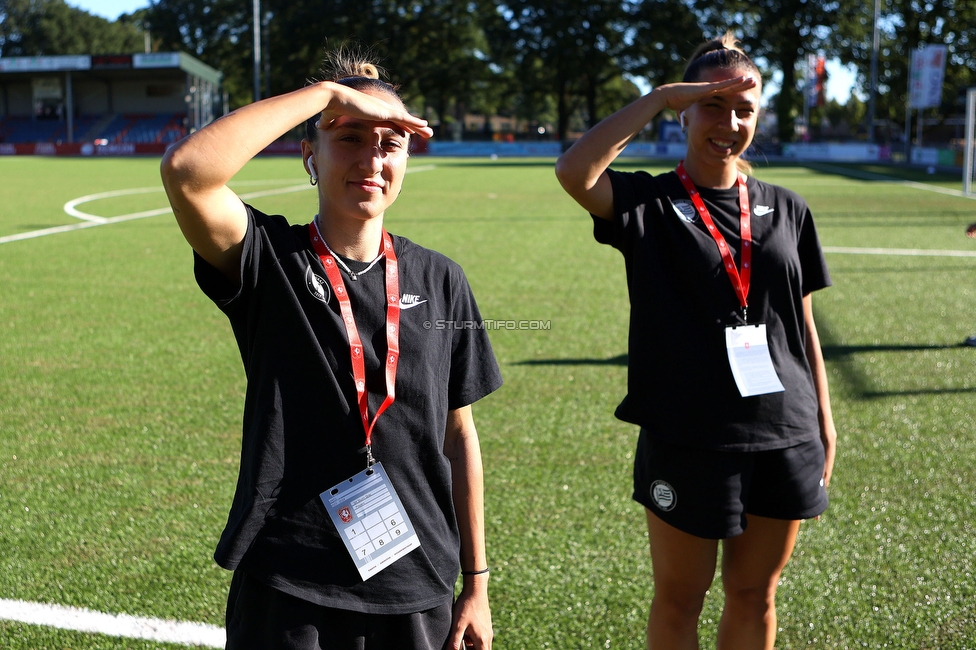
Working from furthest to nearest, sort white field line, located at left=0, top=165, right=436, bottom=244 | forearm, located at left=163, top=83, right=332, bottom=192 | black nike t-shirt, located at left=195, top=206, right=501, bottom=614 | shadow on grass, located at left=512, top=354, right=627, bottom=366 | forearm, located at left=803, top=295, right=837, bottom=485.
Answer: white field line, located at left=0, top=165, right=436, bottom=244 < shadow on grass, located at left=512, top=354, right=627, bottom=366 < forearm, located at left=803, top=295, right=837, bottom=485 < black nike t-shirt, located at left=195, top=206, right=501, bottom=614 < forearm, located at left=163, top=83, right=332, bottom=192

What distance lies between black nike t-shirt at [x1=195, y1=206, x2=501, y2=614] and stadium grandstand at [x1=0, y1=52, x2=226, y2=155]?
6291 centimetres

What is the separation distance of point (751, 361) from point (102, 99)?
72.1 meters

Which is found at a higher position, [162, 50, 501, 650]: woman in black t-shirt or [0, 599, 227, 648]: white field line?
[162, 50, 501, 650]: woman in black t-shirt

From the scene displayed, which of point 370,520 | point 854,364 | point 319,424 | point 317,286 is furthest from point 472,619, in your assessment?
point 854,364

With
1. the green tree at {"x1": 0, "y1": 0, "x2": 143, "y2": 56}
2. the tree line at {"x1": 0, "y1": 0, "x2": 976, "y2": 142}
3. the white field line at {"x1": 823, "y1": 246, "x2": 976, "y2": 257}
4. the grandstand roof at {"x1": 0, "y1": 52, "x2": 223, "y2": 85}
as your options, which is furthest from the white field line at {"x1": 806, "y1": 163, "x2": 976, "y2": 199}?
the green tree at {"x1": 0, "y1": 0, "x2": 143, "y2": 56}

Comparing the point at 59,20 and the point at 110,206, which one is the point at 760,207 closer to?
the point at 110,206

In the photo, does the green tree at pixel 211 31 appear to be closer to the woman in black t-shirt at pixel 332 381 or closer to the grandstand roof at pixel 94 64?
the grandstand roof at pixel 94 64

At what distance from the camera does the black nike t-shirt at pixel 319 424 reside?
187cm

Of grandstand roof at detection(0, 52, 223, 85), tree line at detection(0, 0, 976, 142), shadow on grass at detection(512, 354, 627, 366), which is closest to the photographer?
shadow on grass at detection(512, 354, 627, 366)

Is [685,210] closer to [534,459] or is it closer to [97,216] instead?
[534,459]

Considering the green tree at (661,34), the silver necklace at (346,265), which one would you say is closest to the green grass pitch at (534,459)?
the silver necklace at (346,265)

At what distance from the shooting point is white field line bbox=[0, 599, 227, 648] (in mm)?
3139

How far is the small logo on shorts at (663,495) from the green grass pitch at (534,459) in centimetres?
89

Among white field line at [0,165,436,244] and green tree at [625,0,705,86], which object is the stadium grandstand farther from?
white field line at [0,165,436,244]
